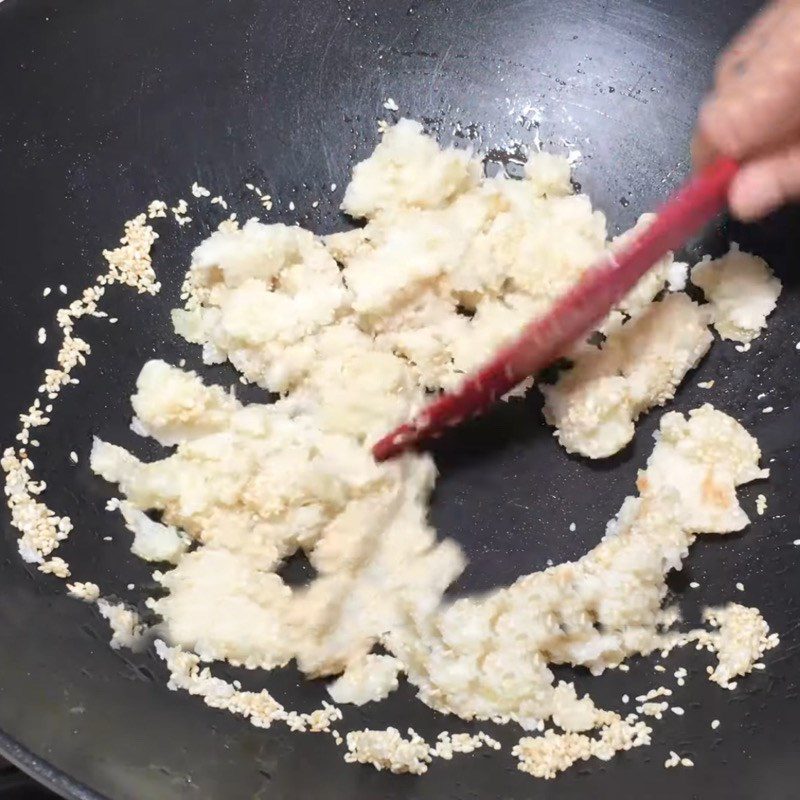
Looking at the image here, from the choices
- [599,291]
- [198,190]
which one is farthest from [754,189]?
[198,190]

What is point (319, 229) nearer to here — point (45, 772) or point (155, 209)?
point (155, 209)

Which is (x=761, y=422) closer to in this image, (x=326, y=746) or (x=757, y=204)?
(x=757, y=204)

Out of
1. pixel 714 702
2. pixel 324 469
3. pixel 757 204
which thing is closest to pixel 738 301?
pixel 757 204

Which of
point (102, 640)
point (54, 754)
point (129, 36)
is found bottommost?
point (54, 754)

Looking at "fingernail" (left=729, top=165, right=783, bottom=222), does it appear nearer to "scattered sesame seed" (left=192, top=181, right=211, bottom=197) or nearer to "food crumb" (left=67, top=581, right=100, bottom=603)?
"scattered sesame seed" (left=192, top=181, right=211, bottom=197)

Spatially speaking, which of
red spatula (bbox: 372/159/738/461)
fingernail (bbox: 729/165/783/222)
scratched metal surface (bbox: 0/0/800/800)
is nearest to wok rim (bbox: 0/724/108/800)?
scratched metal surface (bbox: 0/0/800/800)

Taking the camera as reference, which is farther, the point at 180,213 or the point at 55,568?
the point at 180,213
